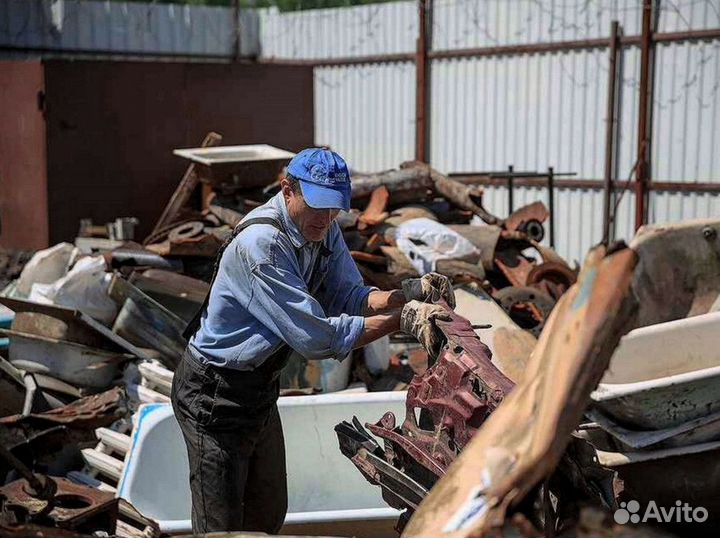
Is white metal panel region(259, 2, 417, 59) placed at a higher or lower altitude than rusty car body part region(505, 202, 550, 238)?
higher

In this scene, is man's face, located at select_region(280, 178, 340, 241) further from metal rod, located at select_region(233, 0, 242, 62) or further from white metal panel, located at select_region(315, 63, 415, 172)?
metal rod, located at select_region(233, 0, 242, 62)

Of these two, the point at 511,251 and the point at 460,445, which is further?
the point at 511,251

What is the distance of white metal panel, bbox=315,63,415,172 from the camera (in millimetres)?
11664

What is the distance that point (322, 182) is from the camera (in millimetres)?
3293

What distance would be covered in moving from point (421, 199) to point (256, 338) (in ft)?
17.9

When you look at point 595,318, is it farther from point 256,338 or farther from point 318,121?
point 318,121

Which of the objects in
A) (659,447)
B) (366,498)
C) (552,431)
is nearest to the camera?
(552,431)

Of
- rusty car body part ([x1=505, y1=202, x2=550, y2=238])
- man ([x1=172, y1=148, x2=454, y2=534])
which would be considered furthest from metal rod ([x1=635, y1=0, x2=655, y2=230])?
man ([x1=172, y1=148, x2=454, y2=534])

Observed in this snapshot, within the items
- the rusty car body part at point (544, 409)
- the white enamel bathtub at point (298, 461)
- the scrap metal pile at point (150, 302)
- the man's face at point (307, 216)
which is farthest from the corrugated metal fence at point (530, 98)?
the rusty car body part at point (544, 409)

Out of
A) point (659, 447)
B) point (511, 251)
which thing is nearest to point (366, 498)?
point (659, 447)

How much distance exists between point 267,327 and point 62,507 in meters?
1.08

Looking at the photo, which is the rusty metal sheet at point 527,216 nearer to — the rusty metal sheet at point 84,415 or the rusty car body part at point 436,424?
the rusty metal sheet at point 84,415

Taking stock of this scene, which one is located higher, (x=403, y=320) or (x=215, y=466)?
(x=403, y=320)

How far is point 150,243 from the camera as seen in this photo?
779cm
